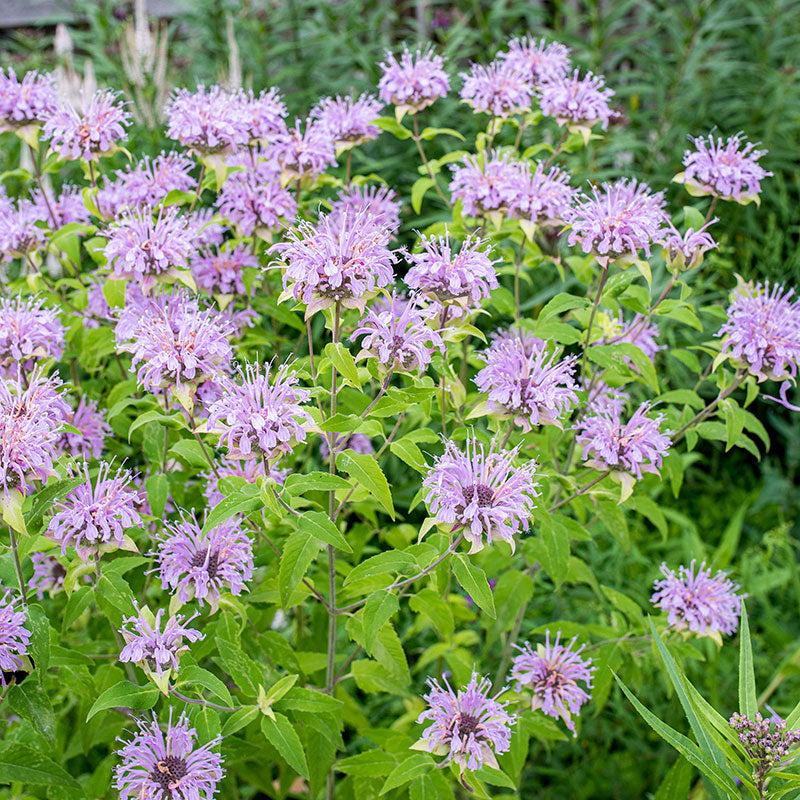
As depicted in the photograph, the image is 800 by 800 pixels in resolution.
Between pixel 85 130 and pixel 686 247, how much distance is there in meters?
1.14

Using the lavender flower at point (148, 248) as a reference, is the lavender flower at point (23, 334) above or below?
below

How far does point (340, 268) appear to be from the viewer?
3.85 feet

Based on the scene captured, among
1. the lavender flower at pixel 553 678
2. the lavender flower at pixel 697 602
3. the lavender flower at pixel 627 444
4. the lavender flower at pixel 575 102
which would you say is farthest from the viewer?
the lavender flower at pixel 575 102

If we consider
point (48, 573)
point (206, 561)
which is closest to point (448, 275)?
point (206, 561)

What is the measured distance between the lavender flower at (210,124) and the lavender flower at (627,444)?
0.82 m

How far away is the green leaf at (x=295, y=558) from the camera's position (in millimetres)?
1218

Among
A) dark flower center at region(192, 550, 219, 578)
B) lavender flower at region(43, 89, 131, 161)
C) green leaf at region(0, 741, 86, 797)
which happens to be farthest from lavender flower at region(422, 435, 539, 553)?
lavender flower at region(43, 89, 131, 161)

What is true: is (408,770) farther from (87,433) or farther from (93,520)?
(87,433)

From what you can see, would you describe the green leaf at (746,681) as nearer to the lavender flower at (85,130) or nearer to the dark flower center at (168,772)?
the dark flower center at (168,772)

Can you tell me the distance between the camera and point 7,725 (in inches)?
65.5

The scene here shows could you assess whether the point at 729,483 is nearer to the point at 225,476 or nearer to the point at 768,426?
the point at 768,426

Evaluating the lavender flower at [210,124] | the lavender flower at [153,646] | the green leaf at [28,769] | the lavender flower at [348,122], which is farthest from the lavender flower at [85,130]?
the green leaf at [28,769]

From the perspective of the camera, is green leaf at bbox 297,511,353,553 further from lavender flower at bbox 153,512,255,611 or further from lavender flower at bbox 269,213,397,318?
lavender flower at bbox 269,213,397,318

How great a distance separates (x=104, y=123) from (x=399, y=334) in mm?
805
